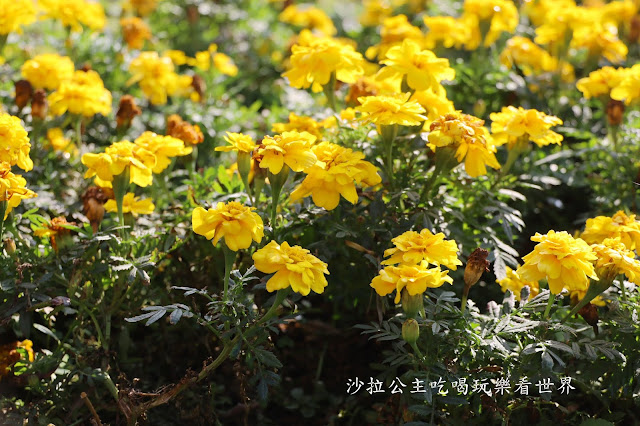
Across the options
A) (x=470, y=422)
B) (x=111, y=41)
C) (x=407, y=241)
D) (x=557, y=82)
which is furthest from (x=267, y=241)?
(x=111, y=41)

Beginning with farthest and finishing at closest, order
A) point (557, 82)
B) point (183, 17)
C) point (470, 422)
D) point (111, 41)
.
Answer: point (183, 17), point (111, 41), point (557, 82), point (470, 422)

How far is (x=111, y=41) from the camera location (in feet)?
12.6

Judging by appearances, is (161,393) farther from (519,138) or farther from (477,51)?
(477,51)

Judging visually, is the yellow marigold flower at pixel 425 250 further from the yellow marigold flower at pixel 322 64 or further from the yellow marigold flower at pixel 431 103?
the yellow marigold flower at pixel 322 64

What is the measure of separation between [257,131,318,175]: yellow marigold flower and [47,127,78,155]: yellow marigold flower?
1.19 m

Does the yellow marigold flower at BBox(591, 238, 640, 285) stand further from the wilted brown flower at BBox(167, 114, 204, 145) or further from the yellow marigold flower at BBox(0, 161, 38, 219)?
the yellow marigold flower at BBox(0, 161, 38, 219)

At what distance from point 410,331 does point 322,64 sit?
0.96 m

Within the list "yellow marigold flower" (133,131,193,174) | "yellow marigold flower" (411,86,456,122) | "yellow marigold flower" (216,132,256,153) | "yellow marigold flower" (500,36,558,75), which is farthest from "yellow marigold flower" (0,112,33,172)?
"yellow marigold flower" (500,36,558,75)

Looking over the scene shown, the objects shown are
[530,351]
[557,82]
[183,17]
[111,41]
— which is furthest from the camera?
[183,17]

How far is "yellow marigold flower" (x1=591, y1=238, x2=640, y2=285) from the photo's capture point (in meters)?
1.75

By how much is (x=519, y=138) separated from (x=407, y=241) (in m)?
0.67

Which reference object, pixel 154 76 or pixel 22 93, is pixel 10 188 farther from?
pixel 154 76

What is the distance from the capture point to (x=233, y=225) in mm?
1732

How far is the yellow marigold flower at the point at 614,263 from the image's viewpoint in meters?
1.75
